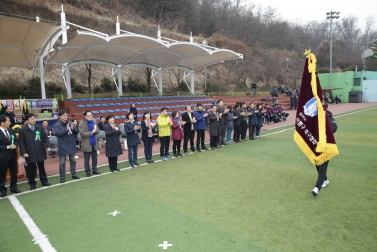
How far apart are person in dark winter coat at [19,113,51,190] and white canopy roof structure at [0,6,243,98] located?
26.1ft

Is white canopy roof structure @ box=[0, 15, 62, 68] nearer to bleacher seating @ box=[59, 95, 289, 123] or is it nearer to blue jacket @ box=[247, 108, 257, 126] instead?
bleacher seating @ box=[59, 95, 289, 123]

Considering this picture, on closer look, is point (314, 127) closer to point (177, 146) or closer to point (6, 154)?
point (177, 146)

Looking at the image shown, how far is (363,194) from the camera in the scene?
5426mm

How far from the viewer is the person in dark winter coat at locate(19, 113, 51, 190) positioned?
6441 mm

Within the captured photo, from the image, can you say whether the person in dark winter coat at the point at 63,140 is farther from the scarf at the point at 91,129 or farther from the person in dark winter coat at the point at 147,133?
the person in dark winter coat at the point at 147,133

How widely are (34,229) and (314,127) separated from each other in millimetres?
5827

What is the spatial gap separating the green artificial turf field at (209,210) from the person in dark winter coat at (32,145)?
0.56 m

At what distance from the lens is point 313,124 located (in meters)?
5.50

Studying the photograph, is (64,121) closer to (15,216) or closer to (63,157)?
(63,157)

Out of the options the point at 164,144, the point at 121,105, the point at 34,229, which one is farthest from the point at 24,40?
the point at 34,229

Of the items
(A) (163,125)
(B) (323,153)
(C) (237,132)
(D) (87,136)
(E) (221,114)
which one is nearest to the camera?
(B) (323,153)

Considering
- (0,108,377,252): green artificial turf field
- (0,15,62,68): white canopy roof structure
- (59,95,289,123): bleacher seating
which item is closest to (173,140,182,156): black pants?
(0,108,377,252): green artificial turf field

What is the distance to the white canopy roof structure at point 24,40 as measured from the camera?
1238 cm

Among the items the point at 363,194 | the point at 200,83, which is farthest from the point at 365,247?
the point at 200,83
